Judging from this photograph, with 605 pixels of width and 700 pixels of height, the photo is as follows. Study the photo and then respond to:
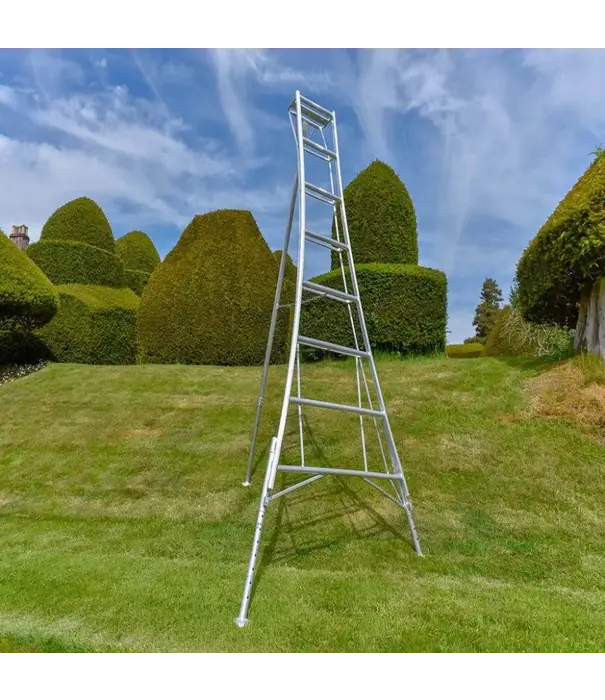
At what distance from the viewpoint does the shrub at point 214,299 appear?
11.1 meters

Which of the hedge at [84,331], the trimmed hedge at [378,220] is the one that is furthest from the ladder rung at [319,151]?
the hedge at [84,331]

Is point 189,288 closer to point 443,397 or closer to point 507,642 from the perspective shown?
point 443,397

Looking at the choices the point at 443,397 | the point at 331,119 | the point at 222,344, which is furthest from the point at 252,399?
the point at 331,119

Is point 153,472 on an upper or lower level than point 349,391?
lower

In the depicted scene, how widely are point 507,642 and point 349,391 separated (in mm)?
5221

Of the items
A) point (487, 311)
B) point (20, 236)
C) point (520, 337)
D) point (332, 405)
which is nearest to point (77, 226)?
point (20, 236)

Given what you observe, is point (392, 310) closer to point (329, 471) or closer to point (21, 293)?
point (329, 471)

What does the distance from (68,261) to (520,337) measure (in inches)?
500

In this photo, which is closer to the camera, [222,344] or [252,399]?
[252,399]

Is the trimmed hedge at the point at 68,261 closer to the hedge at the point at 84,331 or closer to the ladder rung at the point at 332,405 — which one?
the hedge at the point at 84,331

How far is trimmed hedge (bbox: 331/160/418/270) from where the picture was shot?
983 cm

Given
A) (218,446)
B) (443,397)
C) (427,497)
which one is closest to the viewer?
(427,497)

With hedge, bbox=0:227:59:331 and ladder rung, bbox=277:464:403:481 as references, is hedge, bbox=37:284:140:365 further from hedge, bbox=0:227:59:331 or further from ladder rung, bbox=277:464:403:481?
ladder rung, bbox=277:464:403:481

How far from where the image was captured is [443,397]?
7.05 metres
